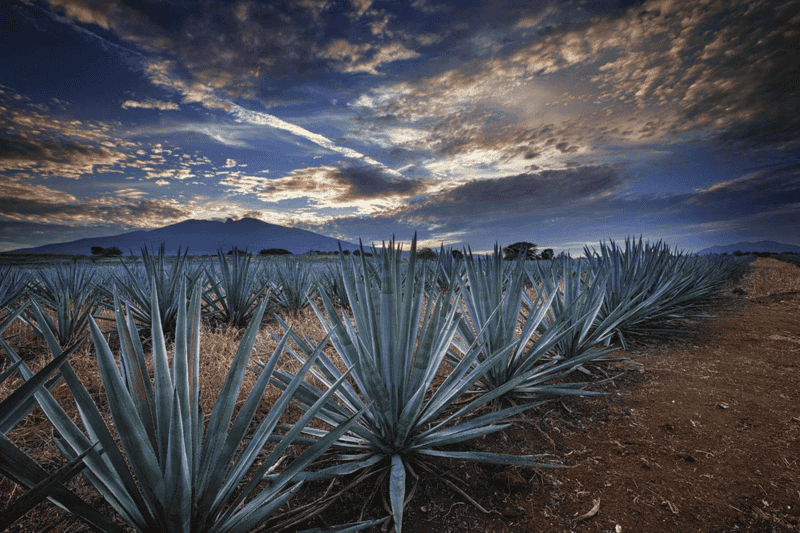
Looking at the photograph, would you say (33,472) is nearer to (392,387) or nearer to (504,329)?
(392,387)

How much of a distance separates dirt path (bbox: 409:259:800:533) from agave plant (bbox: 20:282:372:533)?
0.74 metres

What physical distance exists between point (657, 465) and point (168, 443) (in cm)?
211

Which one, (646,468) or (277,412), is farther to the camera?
(646,468)

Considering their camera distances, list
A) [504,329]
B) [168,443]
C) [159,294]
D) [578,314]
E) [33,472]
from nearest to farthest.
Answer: [33,472] → [168,443] → [504,329] → [578,314] → [159,294]

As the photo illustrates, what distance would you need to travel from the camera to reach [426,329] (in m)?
1.67

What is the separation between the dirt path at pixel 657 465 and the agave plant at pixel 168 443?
74cm

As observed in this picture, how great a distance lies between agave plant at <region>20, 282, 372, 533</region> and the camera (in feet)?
3.20

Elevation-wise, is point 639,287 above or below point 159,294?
above

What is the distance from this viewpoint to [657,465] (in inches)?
68.1

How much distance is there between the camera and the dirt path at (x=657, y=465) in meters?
1.43

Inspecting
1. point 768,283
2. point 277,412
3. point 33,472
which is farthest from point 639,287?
point 768,283

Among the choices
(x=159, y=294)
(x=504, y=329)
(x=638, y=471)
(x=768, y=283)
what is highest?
(x=768, y=283)

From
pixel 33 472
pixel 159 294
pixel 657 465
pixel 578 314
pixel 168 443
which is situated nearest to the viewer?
pixel 33 472

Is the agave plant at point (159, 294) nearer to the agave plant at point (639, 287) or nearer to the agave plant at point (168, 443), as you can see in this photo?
the agave plant at point (168, 443)
